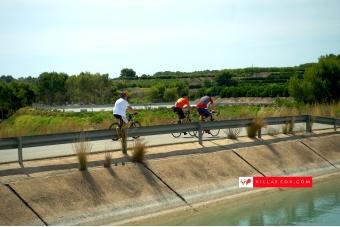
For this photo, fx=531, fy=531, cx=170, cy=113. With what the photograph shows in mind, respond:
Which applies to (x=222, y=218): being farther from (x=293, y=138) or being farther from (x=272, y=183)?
(x=293, y=138)

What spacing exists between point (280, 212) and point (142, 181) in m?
3.52

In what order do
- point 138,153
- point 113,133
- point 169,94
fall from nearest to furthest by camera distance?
point 138,153
point 113,133
point 169,94

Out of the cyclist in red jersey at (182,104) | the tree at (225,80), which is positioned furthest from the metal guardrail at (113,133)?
the tree at (225,80)

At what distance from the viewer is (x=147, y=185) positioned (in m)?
13.2

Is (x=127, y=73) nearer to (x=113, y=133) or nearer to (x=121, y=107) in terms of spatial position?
(x=121, y=107)

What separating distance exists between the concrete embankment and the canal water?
501 millimetres

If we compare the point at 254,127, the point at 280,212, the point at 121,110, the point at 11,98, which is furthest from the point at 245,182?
the point at 11,98

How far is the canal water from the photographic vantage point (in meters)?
12.1

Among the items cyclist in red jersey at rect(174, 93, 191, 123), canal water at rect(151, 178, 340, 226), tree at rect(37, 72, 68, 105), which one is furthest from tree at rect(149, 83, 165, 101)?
canal water at rect(151, 178, 340, 226)

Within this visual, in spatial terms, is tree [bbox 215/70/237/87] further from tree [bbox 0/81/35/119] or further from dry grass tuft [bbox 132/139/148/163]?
dry grass tuft [bbox 132/139/148/163]

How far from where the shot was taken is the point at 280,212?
1316 centimetres

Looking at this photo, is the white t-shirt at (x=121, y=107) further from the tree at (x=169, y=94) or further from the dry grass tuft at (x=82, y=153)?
the tree at (x=169, y=94)

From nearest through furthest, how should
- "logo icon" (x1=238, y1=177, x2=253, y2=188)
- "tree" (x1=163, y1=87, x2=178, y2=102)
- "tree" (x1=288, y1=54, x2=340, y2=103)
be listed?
"logo icon" (x1=238, y1=177, x2=253, y2=188)
"tree" (x1=288, y1=54, x2=340, y2=103)
"tree" (x1=163, y1=87, x2=178, y2=102)

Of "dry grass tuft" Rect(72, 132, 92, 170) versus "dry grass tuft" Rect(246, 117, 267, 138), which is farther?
"dry grass tuft" Rect(246, 117, 267, 138)
